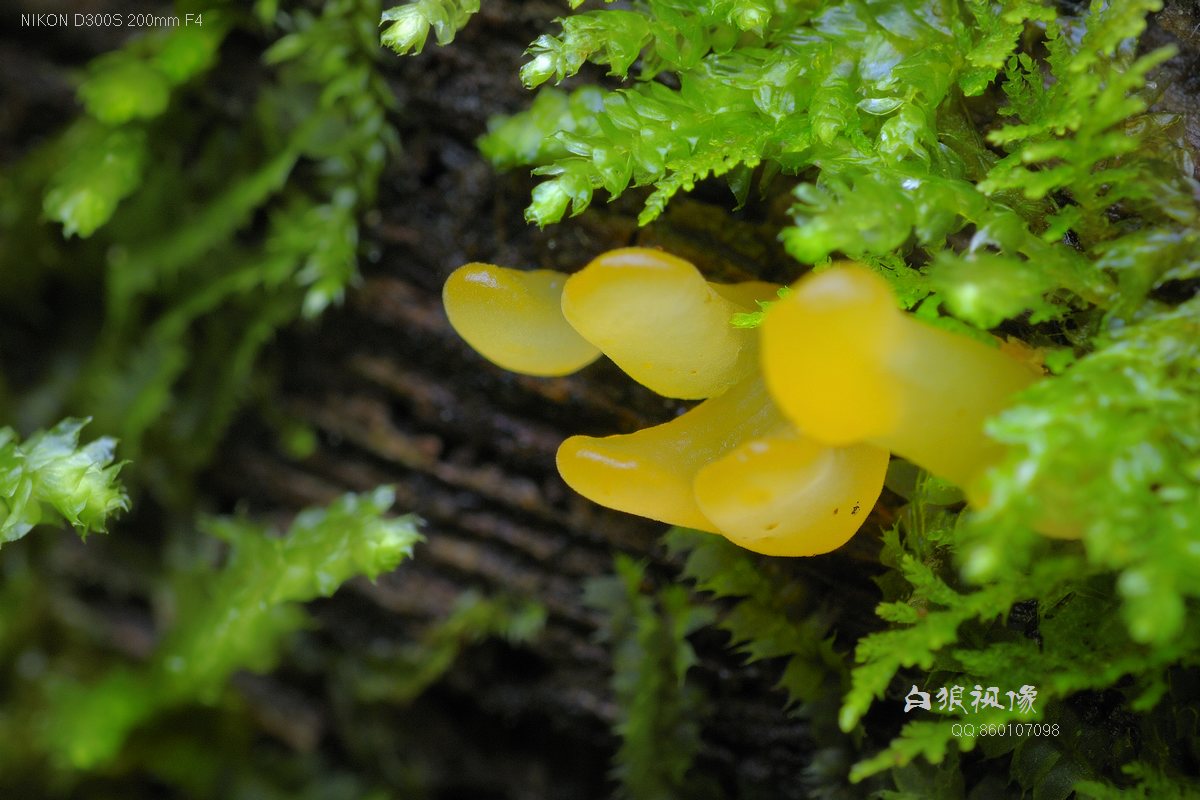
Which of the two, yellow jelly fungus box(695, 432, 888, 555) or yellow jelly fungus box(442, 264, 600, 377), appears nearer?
yellow jelly fungus box(695, 432, 888, 555)

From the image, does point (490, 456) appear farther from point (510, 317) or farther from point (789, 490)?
point (789, 490)

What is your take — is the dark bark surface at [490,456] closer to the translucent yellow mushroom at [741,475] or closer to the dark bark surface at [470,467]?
the dark bark surface at [470,467]

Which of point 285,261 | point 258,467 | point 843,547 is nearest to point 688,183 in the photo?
point 843,547

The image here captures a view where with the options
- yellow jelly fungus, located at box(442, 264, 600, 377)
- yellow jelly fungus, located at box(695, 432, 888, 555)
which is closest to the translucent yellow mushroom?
yellow jelly fungus, located at box(695, 432, 888, 555)

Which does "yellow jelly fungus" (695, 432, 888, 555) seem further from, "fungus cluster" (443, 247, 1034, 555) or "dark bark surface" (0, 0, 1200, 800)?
"dark bark surface" (0, 0, 1200, 800)

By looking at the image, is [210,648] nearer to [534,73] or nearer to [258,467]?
[258,467]

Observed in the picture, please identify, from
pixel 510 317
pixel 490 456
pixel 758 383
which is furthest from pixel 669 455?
pixel 490 456
